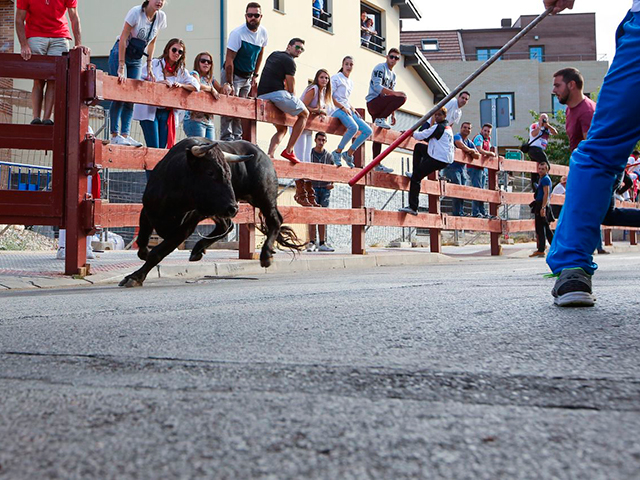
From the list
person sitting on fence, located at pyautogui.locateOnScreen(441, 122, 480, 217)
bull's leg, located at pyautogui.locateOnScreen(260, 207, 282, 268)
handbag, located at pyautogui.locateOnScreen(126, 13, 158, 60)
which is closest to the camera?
bull's leg, located at pyautogui.locateOnScreen(260, 207, 282, 268)

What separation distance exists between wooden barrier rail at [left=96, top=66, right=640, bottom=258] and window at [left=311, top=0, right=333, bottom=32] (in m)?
9.71

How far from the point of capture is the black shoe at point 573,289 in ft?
10.4

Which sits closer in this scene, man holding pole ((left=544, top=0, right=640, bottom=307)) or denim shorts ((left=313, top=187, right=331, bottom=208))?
man holding pole ((left=544, top=0, right=640, bottom=307))

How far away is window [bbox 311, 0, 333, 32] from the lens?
2190 cm

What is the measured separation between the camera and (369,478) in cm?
109

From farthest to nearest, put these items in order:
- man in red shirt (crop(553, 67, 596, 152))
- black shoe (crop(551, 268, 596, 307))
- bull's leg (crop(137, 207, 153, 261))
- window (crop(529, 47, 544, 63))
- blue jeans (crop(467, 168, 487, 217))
Answer: window (crop(529, 47, 544, 63)) < blue jeans (crop(467, 168, 487, 217)) < bull's leg (crop(137, 207, 153, 261)) < man in red shirt (crop(553, 67, 596, 152)) < black shoe (crop(551, 268, 596, 307))

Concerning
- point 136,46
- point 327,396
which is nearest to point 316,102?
point 136,46

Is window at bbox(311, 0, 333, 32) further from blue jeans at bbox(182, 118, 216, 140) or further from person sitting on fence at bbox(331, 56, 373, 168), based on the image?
blue jeans at bbox(182, 118, 216, 140)

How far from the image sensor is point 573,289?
321cm

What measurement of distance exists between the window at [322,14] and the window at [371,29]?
1.54 metres

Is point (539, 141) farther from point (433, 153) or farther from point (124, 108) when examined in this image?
point (124, 108)

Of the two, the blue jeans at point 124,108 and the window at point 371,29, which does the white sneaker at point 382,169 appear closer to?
the blue jeans at point 124,108

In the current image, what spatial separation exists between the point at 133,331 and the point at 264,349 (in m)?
0.70

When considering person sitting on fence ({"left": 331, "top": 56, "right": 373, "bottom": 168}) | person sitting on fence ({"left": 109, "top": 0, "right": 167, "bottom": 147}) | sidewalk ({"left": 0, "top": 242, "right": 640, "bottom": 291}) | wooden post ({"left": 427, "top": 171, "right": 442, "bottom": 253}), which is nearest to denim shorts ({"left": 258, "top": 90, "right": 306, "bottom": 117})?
person sitting on fence ({"left": 331, "top": 56, "right": 373, "bottom": 168})
